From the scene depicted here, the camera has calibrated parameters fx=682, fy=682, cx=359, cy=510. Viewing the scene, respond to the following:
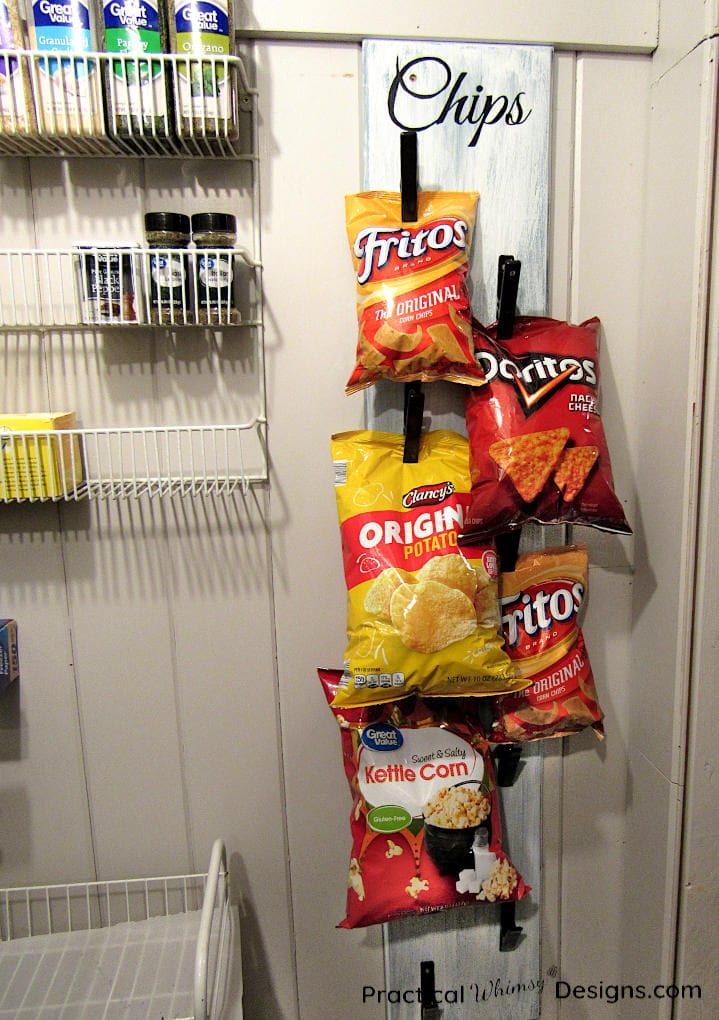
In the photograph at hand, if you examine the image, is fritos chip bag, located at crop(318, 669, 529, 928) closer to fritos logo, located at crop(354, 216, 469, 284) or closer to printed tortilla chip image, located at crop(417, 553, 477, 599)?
printed tortilla chip image, located at crop(417, 553, 477, 599)

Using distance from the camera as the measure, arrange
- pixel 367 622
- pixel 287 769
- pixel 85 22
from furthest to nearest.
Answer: pixel 287 769, pixel 367 622, pixel 85 22

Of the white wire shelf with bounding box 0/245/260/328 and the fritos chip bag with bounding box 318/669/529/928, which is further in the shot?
the fritos chip bag with bounding box 318/669/529/928

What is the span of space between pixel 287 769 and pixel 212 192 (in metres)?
1.03

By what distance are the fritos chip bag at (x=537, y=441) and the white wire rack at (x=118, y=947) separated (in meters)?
0.77

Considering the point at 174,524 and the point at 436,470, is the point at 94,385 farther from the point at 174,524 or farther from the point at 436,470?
the point at 436,470

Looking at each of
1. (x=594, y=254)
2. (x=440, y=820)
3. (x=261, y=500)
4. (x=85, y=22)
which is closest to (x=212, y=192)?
(x=85, y=22)

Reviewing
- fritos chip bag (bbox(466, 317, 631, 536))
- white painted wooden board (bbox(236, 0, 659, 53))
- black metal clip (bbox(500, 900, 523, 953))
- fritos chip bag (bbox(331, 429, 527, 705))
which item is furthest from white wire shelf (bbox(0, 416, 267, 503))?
black metal clip (bbox(500, 900, 523, 953))

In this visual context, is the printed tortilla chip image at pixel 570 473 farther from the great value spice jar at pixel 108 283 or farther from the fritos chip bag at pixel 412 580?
the great value spice jar at pixel 108 283

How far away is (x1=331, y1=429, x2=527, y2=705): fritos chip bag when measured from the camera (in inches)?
41.8

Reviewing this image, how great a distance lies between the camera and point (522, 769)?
1305mm

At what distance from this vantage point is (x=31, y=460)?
1050mm

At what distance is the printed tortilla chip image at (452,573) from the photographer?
1070 millimetres

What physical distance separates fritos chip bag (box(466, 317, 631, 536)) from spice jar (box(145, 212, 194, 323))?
0.47 m

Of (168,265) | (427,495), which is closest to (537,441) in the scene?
(427,495)
